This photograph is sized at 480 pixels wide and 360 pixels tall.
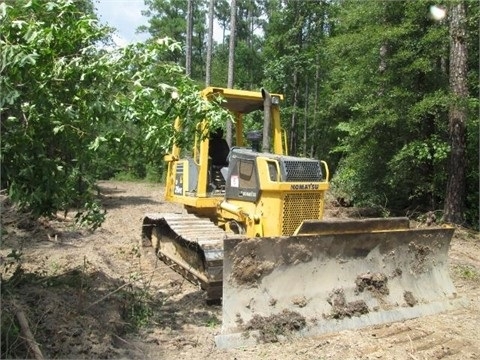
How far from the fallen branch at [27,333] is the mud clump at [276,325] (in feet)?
6.38

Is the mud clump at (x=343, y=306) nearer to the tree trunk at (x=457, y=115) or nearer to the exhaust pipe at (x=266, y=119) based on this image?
the exhaust pipe at (x=266, y=119)

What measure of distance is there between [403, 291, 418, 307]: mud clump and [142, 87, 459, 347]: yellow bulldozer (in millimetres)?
13

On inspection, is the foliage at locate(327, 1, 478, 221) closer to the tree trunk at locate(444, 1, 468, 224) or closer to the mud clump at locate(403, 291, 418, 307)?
the tree trunk at locate(444, 1, 468, 224)

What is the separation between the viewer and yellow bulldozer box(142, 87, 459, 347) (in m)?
5.20

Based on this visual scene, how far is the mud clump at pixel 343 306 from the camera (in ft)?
17.9

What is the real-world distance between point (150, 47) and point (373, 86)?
33.3 ft

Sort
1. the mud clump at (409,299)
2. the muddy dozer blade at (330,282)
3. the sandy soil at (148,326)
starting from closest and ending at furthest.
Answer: the sandy soil at (148,326) → the muddy dozer blade at (330,282) → the mud clump at (409,299)

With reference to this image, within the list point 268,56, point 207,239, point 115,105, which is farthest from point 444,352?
point 268,56

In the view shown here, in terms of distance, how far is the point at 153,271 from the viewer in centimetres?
748

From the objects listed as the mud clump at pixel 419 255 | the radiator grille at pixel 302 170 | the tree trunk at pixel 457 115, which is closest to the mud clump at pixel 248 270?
the radiator grille at pixel 302 170

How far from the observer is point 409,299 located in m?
5.98

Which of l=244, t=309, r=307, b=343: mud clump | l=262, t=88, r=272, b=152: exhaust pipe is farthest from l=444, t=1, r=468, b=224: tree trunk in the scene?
l=244, t=309, r=307, b=343: mud clump

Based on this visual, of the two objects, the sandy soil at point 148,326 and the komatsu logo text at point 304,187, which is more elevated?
the komatsu logo text at point 304,187

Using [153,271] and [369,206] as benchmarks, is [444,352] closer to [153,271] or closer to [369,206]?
[153,271]
